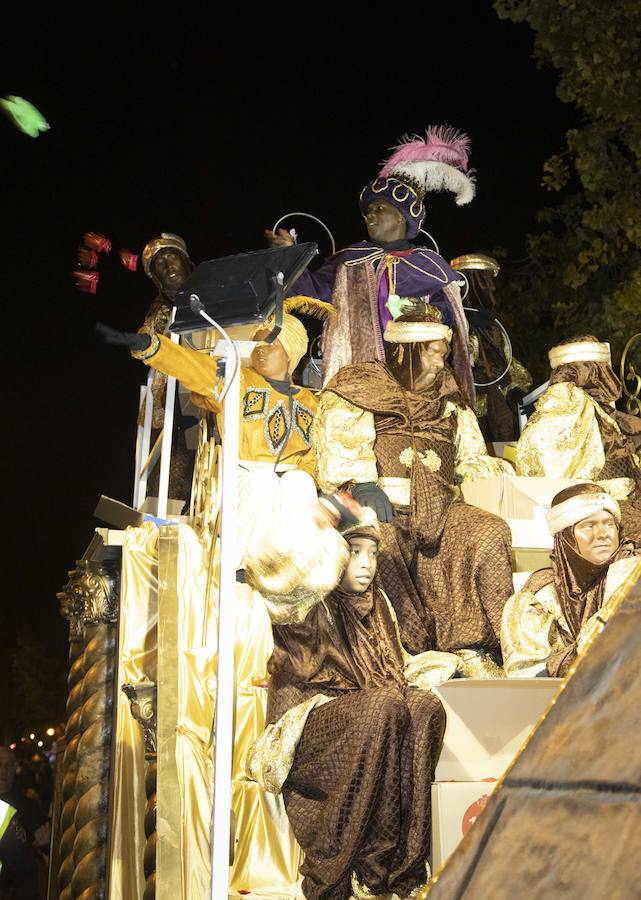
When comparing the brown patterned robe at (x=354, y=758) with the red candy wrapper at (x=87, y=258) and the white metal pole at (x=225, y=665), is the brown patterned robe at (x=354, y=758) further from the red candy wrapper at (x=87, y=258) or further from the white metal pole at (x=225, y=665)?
the red candy wrapper at (x=87, y=258)

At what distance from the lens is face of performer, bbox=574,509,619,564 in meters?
4.87

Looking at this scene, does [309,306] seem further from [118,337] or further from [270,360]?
[118,337]

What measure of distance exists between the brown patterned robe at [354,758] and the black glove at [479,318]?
3.63 m

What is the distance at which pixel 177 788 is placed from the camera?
16.2 feet

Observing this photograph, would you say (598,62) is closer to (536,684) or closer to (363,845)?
(536,684)

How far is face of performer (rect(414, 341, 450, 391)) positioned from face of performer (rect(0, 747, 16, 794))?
297 cm

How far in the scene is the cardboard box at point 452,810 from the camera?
396 cm

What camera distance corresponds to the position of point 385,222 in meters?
7.31

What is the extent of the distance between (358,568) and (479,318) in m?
3.53

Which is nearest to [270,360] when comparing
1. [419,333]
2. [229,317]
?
[419,333]

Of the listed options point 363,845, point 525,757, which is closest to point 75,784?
point 363,845

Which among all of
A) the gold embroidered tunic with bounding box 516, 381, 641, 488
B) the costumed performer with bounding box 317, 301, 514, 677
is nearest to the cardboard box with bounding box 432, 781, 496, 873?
the costumed performer with bounding box 317, 301, 514, 677

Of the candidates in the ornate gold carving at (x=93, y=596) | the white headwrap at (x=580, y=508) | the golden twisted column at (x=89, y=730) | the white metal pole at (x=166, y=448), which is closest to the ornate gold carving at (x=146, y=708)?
the golden twisted column at (x=89, y=730)

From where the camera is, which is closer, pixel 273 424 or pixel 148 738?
pixel 148 738
